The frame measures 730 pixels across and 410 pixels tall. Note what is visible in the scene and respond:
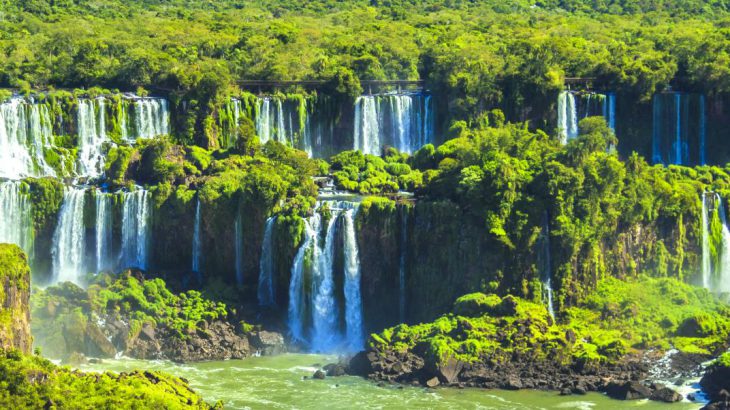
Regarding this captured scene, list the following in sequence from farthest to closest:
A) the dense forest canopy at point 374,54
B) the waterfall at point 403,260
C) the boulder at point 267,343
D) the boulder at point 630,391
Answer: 1. the dense forest canopy at point 374,54
2. the waterfall at point 403,260
3. the boulder at point 267,343
4. the boulder at point 630,391

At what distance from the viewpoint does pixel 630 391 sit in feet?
182

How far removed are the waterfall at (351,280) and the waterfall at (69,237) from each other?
41.8 ft

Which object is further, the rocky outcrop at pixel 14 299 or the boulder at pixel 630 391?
the boulder at pixel 630 391

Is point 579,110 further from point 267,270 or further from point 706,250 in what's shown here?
point 267,270

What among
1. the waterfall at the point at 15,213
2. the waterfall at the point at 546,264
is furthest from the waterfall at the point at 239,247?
the waterfall at the point at 546,264

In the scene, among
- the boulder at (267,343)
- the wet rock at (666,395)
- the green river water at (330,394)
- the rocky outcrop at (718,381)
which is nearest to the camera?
the rocky outcrop at (718,381)

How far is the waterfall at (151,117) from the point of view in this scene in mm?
76562

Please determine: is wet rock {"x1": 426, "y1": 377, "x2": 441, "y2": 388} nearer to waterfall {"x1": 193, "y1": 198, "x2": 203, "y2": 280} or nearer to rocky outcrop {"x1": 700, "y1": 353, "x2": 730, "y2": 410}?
rocky outcrop {"x1": 700, "y1": 353, "x2": 730, "y2": 410}

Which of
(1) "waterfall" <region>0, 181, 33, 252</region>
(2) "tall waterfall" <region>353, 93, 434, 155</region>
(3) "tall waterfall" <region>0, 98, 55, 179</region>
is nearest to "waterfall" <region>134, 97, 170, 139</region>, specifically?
(3) "tall waterfall" <region>0, 98, 55, 179</region>

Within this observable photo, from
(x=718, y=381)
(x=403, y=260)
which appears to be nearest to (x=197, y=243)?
(x=403, y=260)

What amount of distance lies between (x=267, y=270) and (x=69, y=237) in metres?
9.72

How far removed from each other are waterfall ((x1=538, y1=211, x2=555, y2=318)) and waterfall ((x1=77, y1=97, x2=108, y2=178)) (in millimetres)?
23583

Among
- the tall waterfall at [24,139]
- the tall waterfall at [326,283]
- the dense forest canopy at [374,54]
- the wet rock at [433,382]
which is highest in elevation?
the dense forest canopy at [374,54]

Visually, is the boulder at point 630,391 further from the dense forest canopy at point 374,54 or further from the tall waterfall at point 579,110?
the dense forest canopy at point 374,54
